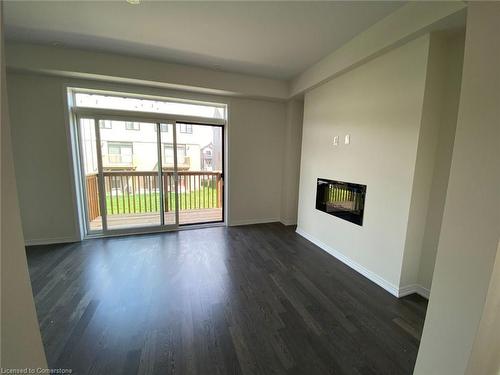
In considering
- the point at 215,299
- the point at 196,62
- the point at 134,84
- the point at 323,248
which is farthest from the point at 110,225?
the point at 323,248

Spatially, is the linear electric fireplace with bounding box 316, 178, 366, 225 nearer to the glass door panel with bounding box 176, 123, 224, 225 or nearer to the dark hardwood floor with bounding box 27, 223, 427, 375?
the dark hardwood floor with bounding box 27, 223, 427, 375

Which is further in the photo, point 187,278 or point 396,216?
point 187,278

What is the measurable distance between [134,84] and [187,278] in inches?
120

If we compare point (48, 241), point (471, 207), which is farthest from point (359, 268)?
point (48, 241)

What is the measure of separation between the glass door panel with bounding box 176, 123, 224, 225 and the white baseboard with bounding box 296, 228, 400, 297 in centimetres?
219

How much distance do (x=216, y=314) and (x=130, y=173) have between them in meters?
2.96

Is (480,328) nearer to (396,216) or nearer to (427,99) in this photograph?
(396,216)

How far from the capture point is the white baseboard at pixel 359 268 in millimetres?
2260

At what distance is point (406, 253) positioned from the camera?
216 centimetres

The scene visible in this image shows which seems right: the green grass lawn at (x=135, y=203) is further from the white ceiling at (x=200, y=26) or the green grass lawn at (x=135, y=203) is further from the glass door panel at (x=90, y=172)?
the white ceiling at (x=200, y=26)

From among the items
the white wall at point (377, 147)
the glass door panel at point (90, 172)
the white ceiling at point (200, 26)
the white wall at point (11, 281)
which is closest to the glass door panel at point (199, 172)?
the glass door panel at point (90, 172)

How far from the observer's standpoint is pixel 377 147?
2365 millimetres

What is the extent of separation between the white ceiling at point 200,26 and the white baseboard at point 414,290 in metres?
2.79

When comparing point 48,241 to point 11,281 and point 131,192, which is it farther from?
point 11,281
